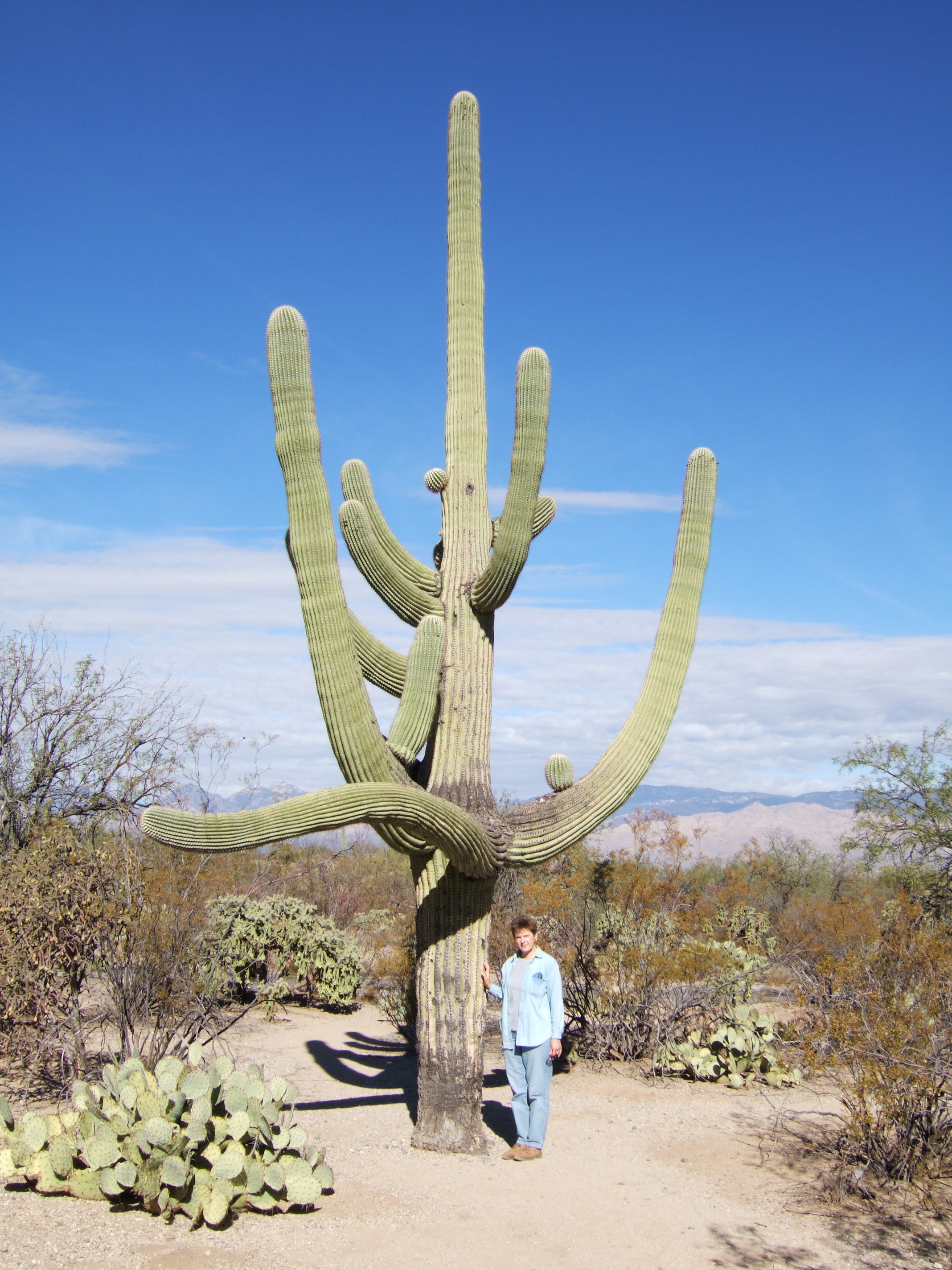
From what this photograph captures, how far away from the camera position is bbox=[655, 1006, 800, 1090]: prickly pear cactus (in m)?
7.98

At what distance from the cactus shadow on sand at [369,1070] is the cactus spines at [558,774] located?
2484mm

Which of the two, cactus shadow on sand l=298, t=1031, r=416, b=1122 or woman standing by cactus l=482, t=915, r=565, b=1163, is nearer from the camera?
woman standing by cactus l=482, t=915, r=565, b=1163

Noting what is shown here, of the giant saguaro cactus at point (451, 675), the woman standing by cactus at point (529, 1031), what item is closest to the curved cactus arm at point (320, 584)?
the giant saguaro cactus at point (451, 675)

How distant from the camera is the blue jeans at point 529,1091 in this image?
563 centimetres

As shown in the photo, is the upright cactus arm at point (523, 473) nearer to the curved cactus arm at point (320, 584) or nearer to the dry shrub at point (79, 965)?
the curved cactus arm at point (320, 584)

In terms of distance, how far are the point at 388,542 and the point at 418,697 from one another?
1231mm

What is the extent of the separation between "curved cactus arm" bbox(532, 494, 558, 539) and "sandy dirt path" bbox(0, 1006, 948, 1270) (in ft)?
12.8

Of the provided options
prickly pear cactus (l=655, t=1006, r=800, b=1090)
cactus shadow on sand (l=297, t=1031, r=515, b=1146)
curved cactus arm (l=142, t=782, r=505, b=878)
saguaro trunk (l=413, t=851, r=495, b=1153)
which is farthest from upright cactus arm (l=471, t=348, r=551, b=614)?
prickly pear cactus (l=655, t=1006, r=800, b=1090)

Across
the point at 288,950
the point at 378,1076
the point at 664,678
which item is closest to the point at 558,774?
the point at 664,678

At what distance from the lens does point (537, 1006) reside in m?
5.65

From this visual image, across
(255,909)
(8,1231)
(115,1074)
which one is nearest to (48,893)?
(115,1074)

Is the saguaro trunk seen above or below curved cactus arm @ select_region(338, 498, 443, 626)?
below

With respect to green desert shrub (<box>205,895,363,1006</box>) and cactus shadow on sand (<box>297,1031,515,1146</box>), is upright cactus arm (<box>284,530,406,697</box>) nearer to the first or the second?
cactus shadow on sand (<box>297,1031,515,1146</box>)

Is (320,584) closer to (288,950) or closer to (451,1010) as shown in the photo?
(451,1010)
